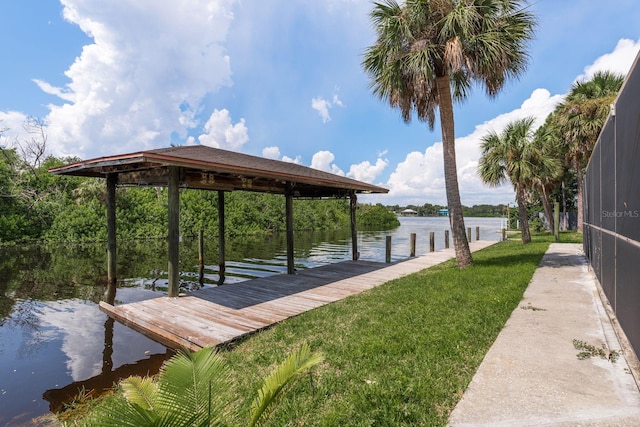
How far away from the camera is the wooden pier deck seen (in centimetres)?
585

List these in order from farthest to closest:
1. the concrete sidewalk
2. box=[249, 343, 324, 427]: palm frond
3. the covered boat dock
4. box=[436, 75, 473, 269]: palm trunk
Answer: box=[436, 75, 473, 269]: palm trunk, the covered boat dock, the concrete sidewalk, box=[249, 343, 324, 427]: palm frond

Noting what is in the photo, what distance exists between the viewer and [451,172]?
35.7 ft

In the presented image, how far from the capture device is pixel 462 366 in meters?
3.78

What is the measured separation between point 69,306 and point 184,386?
893 cm

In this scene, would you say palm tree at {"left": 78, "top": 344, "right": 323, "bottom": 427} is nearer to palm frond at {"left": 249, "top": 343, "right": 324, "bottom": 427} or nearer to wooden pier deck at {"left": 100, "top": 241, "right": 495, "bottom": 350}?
palm frond at {"left": 249, "top": 343, "right": 324, "bottom": 427}

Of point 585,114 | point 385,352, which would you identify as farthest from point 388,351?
point 585,114

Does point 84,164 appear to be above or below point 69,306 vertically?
above

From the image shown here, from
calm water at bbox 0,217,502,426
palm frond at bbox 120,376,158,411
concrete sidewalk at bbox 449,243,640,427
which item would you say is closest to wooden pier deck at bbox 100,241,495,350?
calm water at bbox 0,217,502,426

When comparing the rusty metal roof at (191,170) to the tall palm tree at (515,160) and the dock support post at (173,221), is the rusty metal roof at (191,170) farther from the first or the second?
the tall palm tree at (515,160)

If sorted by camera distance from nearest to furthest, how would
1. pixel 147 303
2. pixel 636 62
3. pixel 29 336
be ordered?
pixel 636 62, pixel 29 336, pixel 147 303

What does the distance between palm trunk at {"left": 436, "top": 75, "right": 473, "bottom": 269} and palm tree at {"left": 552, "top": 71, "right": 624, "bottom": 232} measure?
1443cm

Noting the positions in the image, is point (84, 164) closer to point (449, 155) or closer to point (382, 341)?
point (382, 341)

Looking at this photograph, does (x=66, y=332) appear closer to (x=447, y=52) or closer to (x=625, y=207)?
(x=625, y=207)

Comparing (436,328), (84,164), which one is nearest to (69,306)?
(84,164)
